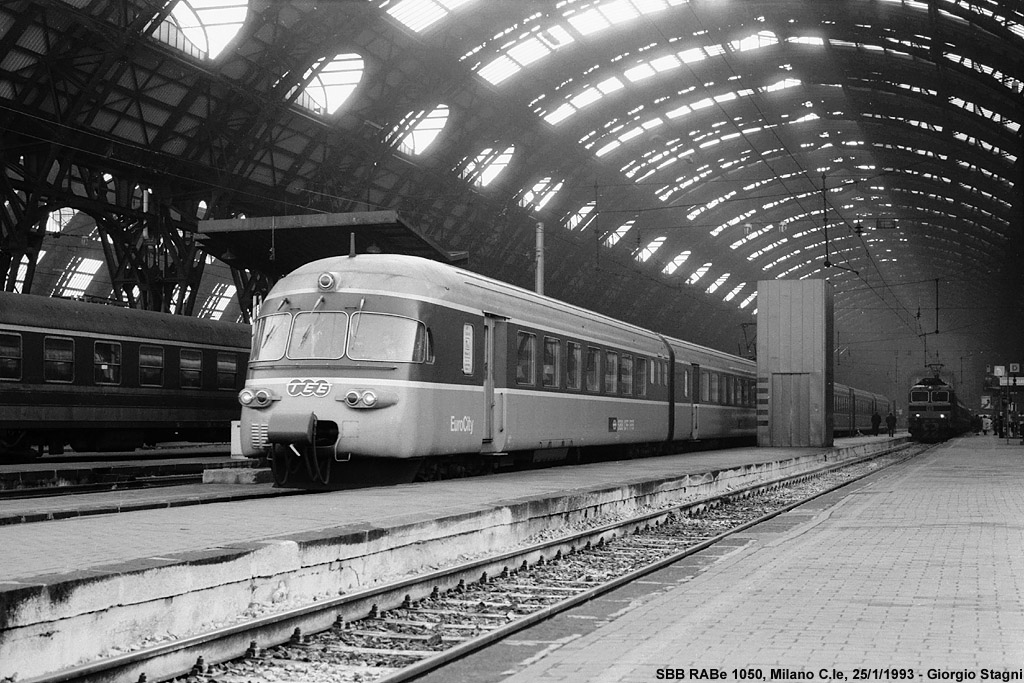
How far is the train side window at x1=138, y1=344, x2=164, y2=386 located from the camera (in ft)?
80.0

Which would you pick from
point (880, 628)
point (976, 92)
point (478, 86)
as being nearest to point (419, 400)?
point (880, 628)

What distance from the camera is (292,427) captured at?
560 inches

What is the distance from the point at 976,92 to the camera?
43.1m

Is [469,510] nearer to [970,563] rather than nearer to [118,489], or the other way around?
[970,563]

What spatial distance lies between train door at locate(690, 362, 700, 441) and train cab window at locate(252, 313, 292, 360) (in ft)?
56.4

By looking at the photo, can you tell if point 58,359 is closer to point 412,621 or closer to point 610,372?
point 610,372

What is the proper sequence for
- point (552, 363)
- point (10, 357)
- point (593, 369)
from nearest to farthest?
point (552, 363) < point (10, 357) < point (593, 369)

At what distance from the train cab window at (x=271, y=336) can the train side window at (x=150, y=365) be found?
9572 millimetres

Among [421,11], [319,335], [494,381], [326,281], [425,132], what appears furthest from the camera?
[425,132]

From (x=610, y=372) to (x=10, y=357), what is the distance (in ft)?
37.9

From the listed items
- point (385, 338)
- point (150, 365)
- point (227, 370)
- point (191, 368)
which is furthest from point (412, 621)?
point (227, 370)

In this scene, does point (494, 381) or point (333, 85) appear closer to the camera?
point (494, 381)

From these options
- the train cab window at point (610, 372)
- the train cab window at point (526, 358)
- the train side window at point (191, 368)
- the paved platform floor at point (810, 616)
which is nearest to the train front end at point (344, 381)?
the train cab window at point (526, 358)

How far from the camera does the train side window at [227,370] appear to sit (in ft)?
88.1
